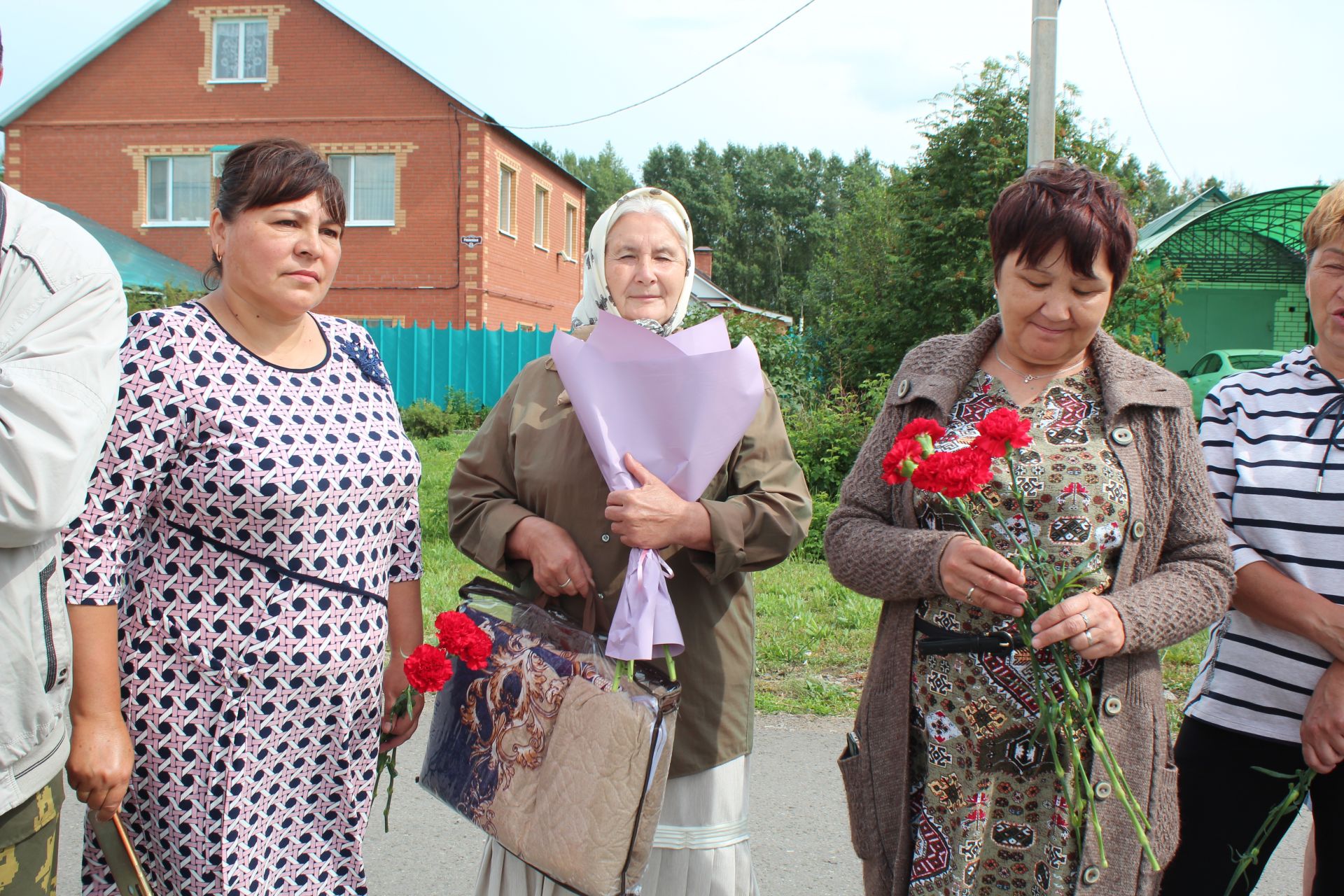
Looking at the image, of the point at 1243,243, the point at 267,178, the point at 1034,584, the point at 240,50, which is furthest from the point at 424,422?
the point at 1243,243

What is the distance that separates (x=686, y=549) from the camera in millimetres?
2248

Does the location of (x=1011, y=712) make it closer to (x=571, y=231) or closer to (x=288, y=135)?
(x=288, y=135)

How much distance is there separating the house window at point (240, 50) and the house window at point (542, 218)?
661cm

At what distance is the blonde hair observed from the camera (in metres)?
2.11

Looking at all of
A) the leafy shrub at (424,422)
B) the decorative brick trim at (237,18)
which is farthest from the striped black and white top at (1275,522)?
the decorative brick trim at (237,18)

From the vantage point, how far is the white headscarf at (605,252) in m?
2.36

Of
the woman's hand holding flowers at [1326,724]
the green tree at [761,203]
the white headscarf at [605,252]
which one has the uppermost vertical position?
the green tree at [761,203]

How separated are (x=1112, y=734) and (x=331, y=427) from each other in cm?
170

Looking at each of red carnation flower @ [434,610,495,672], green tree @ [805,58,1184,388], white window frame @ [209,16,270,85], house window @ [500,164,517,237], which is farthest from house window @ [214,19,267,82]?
red carnation flower @ [434,610,495,672]

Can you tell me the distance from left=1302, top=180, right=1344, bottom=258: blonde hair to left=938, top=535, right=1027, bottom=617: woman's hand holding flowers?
1073 millimetres

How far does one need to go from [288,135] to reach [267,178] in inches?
822

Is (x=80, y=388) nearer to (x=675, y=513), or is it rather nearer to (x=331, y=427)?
(x=331, y=427)

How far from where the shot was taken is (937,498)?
206 centimetres

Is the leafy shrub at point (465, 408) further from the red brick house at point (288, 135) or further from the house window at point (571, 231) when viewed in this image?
the house window at point (571, 231)
